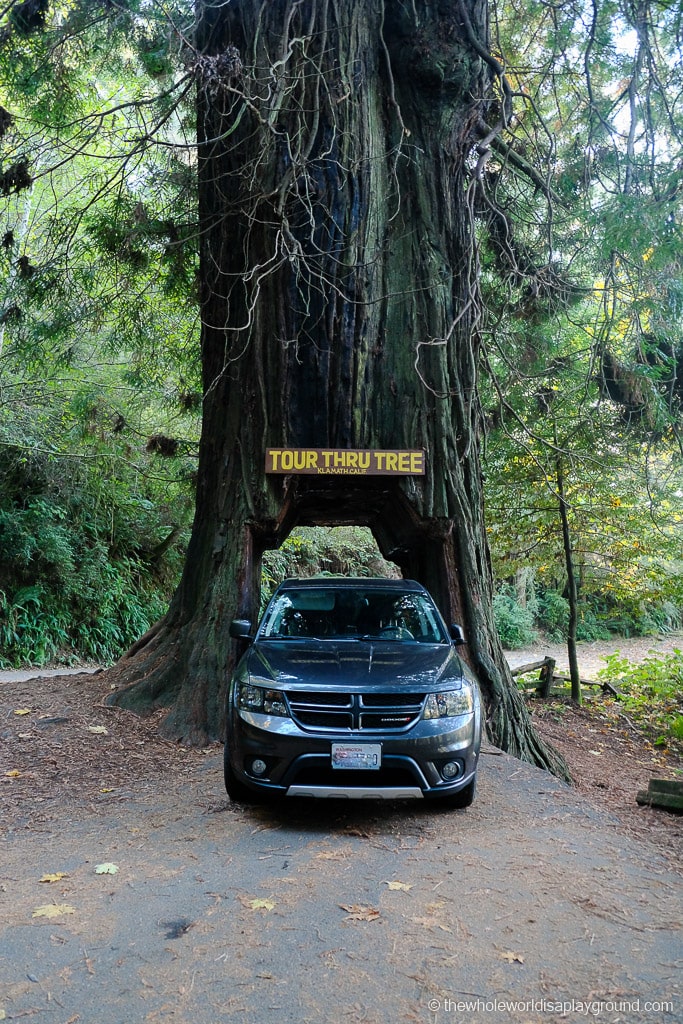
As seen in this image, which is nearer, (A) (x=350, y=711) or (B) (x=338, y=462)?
(A) (x=350, y=711)

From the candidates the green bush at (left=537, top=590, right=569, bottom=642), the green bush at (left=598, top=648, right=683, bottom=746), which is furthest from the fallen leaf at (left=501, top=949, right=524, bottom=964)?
the green bush at (left=537, top=590, right=569, bottom=642)

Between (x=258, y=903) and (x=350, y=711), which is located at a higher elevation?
(x=350, y=711)

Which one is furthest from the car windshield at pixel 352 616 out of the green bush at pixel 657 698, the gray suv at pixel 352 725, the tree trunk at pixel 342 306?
the green bush at pixel 657 698

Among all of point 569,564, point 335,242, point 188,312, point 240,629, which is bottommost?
point 240,629

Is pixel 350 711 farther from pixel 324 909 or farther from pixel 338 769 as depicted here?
pixel 324 909

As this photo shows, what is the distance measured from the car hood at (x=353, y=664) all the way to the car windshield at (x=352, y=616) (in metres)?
0.22

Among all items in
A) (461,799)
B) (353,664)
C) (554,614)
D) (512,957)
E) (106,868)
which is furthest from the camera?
(554,614)

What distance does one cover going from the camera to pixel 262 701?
18.5ft

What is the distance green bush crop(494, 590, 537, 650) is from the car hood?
71.4 feet

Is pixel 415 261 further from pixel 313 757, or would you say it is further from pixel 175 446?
pixel 313 757

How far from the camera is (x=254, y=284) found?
9.09m

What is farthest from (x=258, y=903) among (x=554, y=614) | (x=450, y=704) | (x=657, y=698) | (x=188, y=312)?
(x=554, y=614)

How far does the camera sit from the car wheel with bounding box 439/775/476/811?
5868 millimetres

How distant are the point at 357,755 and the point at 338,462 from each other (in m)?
3.94
